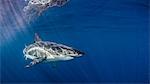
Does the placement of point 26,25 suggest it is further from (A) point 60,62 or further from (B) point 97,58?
(B) point 97,58

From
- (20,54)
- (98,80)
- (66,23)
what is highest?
(66,23)

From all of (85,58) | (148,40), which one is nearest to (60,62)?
A: (85,58)

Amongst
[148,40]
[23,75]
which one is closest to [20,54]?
[23,75]

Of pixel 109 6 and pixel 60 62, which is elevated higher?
pixel 109 6

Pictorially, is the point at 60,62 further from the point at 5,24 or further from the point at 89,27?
the point at 5,24

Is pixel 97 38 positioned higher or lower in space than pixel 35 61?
higher

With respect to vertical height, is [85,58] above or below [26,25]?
below
